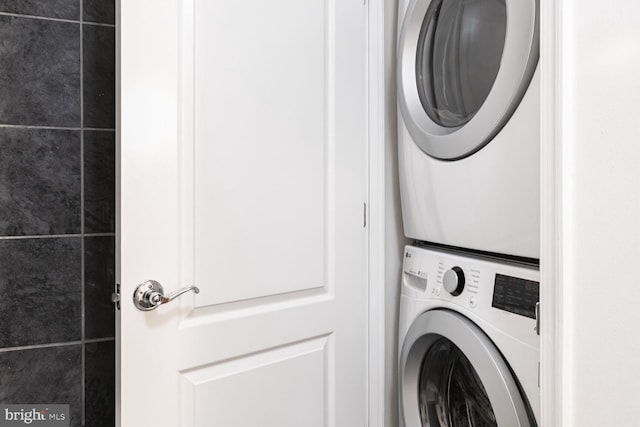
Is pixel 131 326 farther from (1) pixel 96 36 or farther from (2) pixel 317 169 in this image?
(1) pixel 96 36

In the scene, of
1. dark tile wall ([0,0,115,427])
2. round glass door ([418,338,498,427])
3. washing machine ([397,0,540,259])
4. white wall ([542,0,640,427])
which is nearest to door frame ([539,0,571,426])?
white wall ([542,0,640,427])

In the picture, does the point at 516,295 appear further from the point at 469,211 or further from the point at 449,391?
the point at 449,391

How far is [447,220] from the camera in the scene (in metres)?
1.05

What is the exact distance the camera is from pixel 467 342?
3.05 ft

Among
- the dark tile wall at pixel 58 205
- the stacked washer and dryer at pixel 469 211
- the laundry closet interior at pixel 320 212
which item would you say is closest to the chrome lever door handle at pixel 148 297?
the laundry closet interior at pixel 320 212

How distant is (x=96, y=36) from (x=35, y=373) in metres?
1.07

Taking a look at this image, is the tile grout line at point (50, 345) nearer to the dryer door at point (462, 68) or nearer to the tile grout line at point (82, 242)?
the tile grout line at point (82, 242)

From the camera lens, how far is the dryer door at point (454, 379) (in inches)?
32.6

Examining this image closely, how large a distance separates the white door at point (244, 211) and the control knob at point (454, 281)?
1.01ft

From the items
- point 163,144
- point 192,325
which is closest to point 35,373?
point 192,325

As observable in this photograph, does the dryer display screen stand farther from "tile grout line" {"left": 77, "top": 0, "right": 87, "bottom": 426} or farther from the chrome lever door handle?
"tile grout line" {"left": 77, "top": 0, "right": 87, "bottom": 426}

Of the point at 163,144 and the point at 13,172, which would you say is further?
the point at 13,172

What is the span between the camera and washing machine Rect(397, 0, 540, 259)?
813 mm

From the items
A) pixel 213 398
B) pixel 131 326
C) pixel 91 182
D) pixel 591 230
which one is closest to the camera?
pixel 591 230
